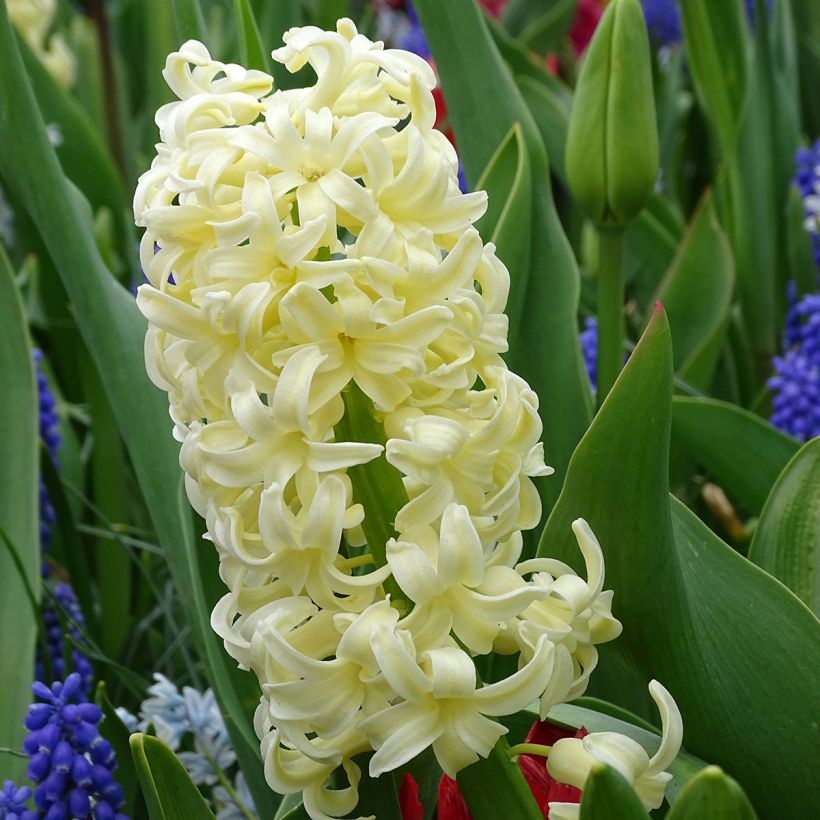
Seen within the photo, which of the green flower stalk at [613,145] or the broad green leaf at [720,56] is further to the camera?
the broad green leaf at [720,56]

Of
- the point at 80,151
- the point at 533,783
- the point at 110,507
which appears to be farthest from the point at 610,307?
the point at 80,151

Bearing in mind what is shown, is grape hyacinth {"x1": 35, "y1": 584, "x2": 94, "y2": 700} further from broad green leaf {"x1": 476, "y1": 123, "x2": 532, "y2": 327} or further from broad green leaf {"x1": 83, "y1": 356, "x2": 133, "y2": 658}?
broad green leaf {"x1": 476, "y1": 123, "x2": 532, "y2": 327}

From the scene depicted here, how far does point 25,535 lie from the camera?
81cm

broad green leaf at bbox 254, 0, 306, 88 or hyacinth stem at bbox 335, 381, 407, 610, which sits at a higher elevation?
broad green leaf at bbox 254, 0, 306, 88

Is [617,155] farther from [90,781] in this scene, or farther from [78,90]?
[78,90]

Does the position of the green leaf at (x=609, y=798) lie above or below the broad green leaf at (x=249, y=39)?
below

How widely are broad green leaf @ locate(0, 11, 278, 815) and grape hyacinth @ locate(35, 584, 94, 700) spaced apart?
129mm

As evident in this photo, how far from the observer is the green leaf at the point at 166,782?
0.49m

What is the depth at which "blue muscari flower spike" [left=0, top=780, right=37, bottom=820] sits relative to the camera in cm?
61

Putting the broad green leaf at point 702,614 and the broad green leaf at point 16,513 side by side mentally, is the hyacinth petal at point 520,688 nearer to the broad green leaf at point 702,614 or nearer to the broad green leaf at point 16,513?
the broad green leaf at point 702,614

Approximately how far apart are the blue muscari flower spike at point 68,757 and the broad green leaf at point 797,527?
343mm

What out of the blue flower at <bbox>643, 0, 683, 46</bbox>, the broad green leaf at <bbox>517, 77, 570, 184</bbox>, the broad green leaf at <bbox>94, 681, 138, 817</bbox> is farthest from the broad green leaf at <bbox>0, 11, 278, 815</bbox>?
the blue flower at <bbox>643, 0, 683, 46</bbox>

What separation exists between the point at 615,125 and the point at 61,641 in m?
0.50

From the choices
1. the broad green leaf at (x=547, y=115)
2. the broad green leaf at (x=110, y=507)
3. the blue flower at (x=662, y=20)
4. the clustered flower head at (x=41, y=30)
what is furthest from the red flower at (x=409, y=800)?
the blue flower at (x=662, y=20)
